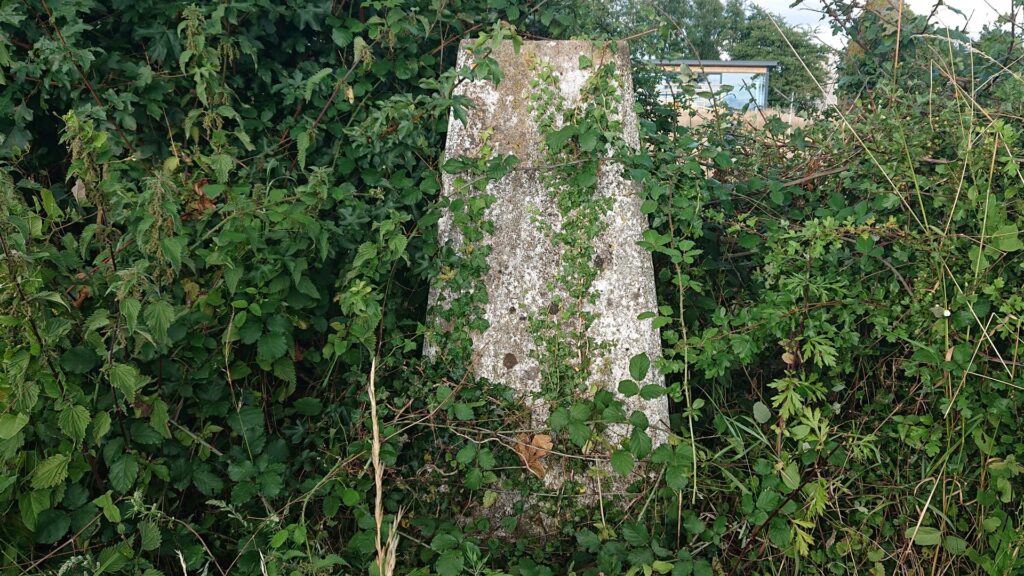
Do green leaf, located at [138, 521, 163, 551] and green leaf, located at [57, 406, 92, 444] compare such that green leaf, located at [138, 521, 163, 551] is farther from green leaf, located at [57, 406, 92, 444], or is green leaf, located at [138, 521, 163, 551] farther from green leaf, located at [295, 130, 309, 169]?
green leaf, located at [295, 130, 309, 169]

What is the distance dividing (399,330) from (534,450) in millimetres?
819

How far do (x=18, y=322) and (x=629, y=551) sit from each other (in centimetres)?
220

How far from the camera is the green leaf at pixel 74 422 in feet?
7.75

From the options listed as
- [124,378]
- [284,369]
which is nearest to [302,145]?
[284,369]

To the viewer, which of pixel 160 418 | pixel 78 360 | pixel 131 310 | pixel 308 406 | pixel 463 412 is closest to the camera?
pixel 131 310

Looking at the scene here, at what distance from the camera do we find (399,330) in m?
3.40

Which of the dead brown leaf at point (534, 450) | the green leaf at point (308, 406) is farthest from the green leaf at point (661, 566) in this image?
the green leaf at point (308, 406)

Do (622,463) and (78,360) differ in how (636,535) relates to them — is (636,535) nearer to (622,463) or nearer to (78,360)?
(622,463)

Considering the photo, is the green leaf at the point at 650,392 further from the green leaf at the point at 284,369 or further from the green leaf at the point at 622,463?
A: the green leaf at the point at 284,369

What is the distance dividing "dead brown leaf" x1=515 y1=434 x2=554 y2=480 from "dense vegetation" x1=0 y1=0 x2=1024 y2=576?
2.0 inches

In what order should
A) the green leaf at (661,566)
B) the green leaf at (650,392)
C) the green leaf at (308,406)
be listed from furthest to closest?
the green leaf at (308,406)
the green leaf at (650,392)
the green leaf at (661,566)

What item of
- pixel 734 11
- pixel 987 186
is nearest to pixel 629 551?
pixel 987 186

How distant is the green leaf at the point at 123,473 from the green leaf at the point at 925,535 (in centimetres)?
274

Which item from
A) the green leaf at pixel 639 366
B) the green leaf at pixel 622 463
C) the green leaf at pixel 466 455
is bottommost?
the green leaf at pixel 466 455
